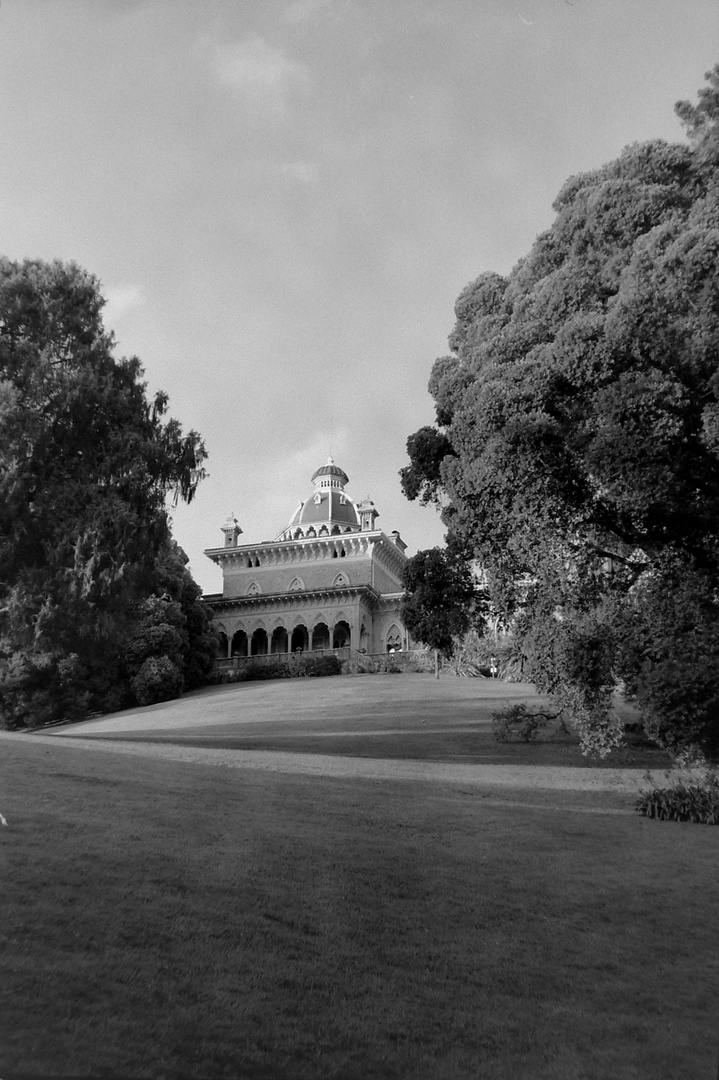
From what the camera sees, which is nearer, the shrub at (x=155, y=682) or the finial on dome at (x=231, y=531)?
the shrub at (x=155, y=682)

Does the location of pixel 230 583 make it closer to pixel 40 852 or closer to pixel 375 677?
pixel 375 677

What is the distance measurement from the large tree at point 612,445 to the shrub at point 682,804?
0.78 m

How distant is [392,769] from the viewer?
17562mm

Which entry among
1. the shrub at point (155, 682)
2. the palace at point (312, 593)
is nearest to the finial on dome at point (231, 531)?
the palace at point (312, 593)

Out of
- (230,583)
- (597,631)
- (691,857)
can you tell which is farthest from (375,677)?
(691,857)

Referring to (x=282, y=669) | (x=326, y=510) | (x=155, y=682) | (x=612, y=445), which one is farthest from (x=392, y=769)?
(x=326, y=510)

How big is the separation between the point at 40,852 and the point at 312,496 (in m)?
65.4

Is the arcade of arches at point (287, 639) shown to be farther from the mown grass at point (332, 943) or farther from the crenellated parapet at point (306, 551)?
the mown grass at point (332, 943)

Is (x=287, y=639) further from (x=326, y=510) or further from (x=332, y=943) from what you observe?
(x=332, y=943)

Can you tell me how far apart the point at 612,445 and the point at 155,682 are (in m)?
32.6

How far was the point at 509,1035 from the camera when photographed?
19.9 feet

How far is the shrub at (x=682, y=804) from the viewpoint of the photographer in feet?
45.7

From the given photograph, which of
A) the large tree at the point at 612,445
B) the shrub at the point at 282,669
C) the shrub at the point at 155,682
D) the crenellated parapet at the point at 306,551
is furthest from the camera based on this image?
the crenellated parapet at the point at 306,551

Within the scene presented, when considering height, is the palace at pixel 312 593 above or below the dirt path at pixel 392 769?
above
